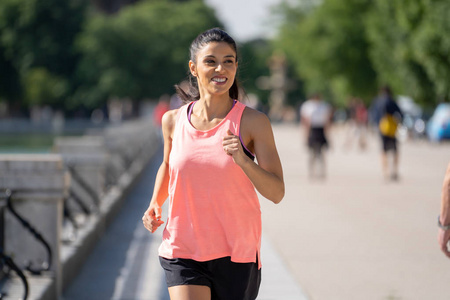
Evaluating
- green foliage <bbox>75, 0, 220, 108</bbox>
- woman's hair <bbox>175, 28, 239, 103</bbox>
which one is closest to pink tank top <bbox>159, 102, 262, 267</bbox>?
woman's hair <bbox>175, 28, 239, 103</bbox>

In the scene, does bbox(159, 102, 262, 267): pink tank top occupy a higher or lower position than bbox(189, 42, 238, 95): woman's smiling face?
lower

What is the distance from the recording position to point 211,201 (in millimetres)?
3656

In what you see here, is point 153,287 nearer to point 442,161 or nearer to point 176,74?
point 442,161

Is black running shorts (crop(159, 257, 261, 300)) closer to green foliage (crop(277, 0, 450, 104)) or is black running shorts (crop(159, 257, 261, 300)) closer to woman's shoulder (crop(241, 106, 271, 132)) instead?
woman's shoulder (crop(241, 106, 271, 132))

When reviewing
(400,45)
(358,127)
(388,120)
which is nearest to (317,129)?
(388,120)

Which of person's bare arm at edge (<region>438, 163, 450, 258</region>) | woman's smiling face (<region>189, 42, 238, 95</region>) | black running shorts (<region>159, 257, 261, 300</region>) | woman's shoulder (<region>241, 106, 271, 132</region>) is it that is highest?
woman's smiling face (<region>189, 42, 238, 95</region>)

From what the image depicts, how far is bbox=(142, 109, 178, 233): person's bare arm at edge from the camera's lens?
3.93 meters

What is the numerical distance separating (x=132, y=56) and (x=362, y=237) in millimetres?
68409

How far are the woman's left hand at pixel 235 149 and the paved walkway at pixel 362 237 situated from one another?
345 centimetres

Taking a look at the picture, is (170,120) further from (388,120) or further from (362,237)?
(388,120)

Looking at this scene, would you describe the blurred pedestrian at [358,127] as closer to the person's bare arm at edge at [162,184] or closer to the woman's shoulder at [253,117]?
the person's bare arm at edge at [162,184]

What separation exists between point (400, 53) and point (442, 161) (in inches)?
492

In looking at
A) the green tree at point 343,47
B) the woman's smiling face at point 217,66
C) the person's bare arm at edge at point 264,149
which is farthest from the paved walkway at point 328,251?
the green tree at point 343,47

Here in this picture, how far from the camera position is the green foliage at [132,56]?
75831 millimetres
